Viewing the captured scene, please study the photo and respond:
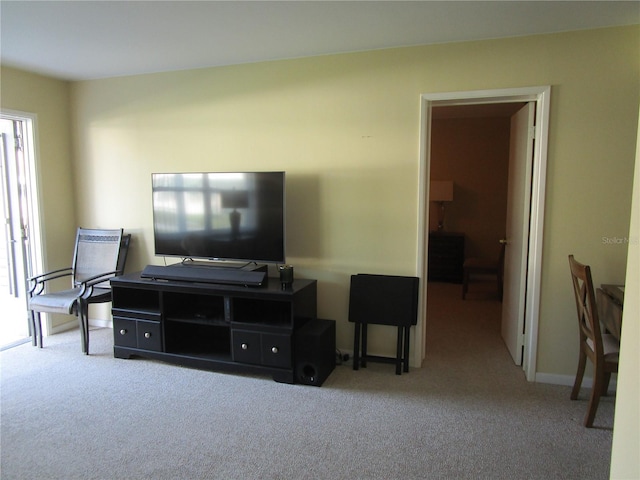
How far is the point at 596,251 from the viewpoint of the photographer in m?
2.91

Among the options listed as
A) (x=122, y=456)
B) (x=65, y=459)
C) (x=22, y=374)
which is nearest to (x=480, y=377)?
(x=122, y=456)

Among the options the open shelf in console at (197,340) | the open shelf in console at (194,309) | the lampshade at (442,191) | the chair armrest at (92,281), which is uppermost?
the lampshade at (442,191)

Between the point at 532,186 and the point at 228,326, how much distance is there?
248cm

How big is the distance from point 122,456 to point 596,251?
10.5ft

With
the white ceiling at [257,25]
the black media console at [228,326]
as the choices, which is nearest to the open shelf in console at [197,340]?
the black media console at [228,326]

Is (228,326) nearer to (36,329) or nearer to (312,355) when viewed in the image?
(312,355)

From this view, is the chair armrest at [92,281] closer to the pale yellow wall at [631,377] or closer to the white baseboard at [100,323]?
the white baseboard at [100,323]

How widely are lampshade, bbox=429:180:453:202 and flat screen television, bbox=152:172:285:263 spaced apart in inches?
147

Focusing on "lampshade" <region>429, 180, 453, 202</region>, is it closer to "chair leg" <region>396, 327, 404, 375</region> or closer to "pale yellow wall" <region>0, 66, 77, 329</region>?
"chair leg" <region>396, 327, 404, 375</region>

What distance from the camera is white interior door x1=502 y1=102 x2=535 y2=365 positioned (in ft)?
10.3

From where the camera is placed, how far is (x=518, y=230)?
3.40m

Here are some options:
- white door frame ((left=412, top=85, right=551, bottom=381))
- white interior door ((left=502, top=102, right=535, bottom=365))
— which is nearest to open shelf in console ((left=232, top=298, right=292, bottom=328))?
white door frame ((left=412, top=85, right=551, bottom=381))

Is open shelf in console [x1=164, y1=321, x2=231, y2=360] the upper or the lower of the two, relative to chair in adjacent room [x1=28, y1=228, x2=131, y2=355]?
lower

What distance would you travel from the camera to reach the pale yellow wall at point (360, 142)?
2.85m
